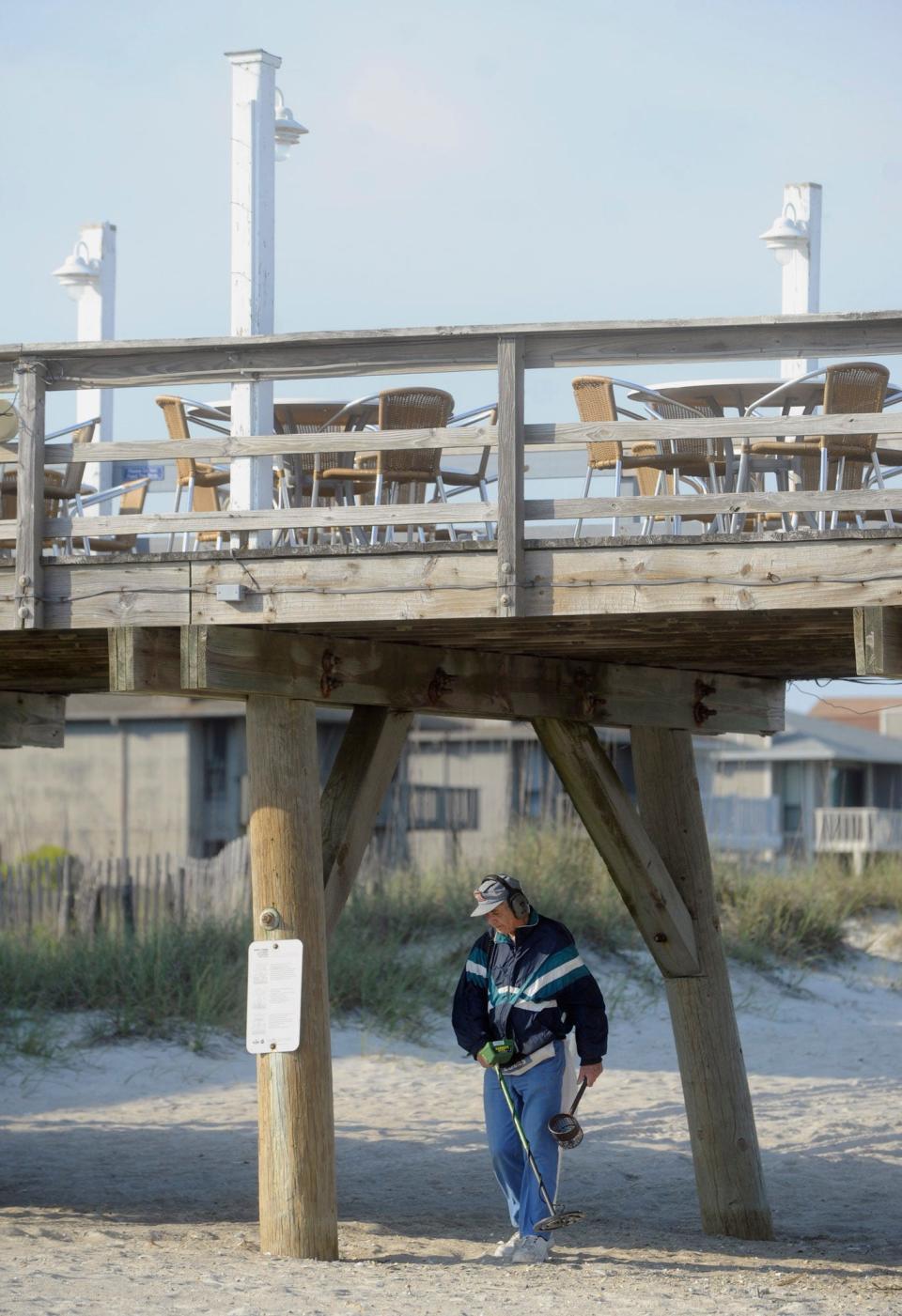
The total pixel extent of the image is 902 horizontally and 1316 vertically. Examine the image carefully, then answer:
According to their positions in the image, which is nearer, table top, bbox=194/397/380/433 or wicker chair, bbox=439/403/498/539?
wicker chair, bbox=439/403/498/539

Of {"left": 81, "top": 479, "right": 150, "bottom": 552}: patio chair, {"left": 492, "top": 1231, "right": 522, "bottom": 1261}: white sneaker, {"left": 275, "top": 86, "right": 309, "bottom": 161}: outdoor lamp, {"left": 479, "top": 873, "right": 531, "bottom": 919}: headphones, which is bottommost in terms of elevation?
{"left": 492, "top": 1231, "right": 522, "bottom": 1261}: white sneaker

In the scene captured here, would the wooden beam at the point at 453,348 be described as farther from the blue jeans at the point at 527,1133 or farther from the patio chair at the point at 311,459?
the blue jeans at the point at 527,1133

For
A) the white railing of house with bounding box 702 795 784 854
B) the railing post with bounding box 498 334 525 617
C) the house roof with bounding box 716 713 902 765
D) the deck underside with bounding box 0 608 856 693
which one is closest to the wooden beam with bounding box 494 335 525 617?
the railing post with bounding box 498 334 525 617

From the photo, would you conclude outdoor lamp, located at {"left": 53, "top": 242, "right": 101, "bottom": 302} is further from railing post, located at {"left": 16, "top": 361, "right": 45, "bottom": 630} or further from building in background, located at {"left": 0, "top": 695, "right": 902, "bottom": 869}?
building in background, located at {"left": 0, "top": 695, "right": 902, "bottom": 869}

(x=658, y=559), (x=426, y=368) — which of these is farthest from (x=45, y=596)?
(x=658, y=559)

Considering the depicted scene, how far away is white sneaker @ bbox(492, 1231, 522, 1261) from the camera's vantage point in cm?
796

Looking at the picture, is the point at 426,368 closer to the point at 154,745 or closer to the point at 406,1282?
the point at 406,1282

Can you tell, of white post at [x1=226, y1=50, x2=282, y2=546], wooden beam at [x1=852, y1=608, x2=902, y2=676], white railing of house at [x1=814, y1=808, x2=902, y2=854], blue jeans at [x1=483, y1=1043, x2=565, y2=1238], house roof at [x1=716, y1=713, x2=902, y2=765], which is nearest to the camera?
wooden beam at [x1=852, y1=608, x2=902, y2=676]

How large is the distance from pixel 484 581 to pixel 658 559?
26.4 inches

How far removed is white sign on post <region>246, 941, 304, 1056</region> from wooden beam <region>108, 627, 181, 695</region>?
1159mm

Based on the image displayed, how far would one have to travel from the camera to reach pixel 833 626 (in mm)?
7453

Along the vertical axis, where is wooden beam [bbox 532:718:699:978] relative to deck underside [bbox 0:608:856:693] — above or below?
below

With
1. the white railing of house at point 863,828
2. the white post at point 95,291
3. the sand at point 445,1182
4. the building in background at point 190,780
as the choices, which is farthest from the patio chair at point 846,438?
the white railing of house at point 863,828

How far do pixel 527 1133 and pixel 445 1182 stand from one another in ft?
11.8
